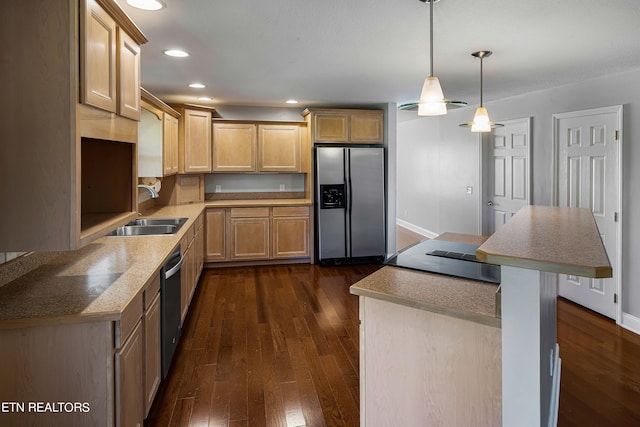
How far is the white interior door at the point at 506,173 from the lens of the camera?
4.95 m

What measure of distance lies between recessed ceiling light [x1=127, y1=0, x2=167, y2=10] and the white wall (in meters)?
3.86

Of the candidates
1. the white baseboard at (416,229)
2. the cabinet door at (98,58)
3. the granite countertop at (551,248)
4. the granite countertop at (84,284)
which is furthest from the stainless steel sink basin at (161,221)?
the white baseboard at (416,229)

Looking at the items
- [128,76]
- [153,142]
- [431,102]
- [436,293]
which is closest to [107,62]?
[128,76]

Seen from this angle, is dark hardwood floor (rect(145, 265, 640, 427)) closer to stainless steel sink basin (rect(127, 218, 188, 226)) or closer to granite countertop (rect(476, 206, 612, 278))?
stainless steel sink basin (rect(127, 218, 188, 226))

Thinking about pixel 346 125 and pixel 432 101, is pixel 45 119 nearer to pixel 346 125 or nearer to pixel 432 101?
pixel 432 101

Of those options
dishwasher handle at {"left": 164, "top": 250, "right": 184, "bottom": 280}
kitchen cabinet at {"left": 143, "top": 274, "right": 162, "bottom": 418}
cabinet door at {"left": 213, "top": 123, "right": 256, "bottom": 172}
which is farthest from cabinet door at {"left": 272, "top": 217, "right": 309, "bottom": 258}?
kitchen cabinet at {"left": 143, "top": 274, "right": 162, "bottom": 418}

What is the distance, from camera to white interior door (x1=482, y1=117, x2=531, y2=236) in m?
4.95

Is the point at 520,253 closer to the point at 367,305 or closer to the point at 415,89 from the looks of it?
the point at 367,305

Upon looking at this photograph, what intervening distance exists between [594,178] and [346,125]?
309 cm

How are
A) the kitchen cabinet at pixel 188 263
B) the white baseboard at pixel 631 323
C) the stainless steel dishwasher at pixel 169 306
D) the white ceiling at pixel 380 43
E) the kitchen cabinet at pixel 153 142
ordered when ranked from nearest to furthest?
the white ceiling at pixel 380 43
the stainless steel dishwasher at pixel 169 306
the kitchen cabinet at pixel 188 263
the white baseboard at pixel 631 323
the kitchen cabinet at pixel 153 142

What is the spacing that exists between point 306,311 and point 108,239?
1860 millimetres

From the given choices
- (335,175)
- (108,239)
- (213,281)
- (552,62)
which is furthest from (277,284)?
(552,62)

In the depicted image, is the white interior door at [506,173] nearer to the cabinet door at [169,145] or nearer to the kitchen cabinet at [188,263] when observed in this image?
the kitchen cabinet at [188,263]

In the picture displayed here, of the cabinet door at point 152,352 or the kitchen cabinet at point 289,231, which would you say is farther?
the kitchen cabinet at point 289,231
